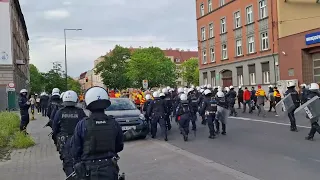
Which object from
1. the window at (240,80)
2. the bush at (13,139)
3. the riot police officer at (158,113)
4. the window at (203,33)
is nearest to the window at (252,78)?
the window at (240,80)

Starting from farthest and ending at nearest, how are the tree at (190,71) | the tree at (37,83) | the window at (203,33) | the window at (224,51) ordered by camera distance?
the tree at (190,71)
the tree at (37,83)
the window at (203,33)
the window at (224,51)

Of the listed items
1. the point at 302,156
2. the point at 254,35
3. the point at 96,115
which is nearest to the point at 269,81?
the point at 254,35

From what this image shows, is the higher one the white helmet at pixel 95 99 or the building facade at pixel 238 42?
the building facade at pixel 238 42

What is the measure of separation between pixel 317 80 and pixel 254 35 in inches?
375

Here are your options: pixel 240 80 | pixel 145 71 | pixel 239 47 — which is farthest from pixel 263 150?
pixel 145 71

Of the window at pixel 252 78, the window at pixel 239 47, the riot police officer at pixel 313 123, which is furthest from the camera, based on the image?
the window at pixel 239 47

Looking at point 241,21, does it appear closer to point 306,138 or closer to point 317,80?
point 317,80

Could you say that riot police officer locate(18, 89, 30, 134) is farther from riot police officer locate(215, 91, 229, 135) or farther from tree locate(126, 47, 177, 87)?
tree locate(126, 47, 177, 87)

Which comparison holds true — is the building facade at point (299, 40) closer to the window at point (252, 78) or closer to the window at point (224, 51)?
the window at point (252, 78)

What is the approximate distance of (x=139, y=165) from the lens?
349 inches

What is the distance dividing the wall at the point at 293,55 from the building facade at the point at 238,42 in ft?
3.63

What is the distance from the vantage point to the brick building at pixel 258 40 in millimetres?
31938

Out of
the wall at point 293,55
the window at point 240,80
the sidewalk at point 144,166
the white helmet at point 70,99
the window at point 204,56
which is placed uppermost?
the window at point 204,56

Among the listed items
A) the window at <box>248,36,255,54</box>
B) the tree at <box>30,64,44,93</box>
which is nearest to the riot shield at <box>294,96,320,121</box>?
the window at <box>248,36,255,54</box>
